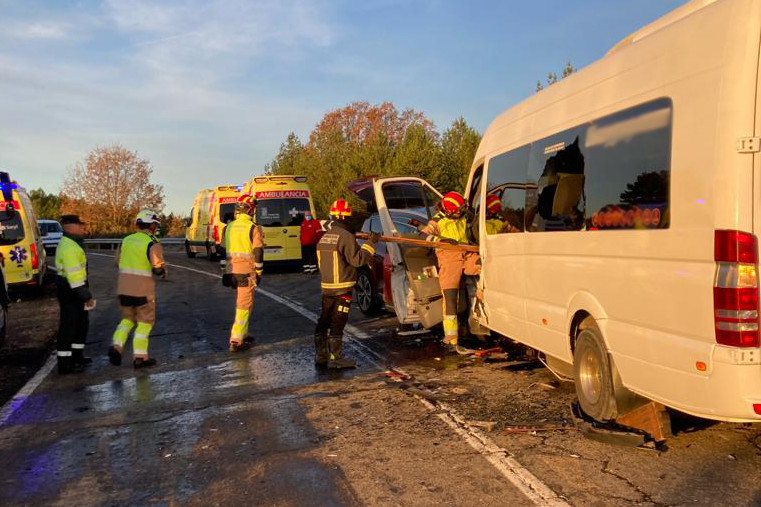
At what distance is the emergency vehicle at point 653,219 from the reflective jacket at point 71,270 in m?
5.09

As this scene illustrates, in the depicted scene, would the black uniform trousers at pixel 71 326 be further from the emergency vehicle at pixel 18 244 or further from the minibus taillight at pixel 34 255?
the minibus taillight at pixel 34 255

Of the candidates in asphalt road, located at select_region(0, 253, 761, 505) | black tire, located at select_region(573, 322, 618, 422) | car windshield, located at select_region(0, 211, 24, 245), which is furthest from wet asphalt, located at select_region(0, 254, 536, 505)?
car windshield, located at select_region(0, 211, 24, 245)

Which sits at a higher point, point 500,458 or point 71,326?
point 71,326

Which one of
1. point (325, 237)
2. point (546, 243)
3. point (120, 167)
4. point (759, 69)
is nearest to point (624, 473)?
point (546, 243)

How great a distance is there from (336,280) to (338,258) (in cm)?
25

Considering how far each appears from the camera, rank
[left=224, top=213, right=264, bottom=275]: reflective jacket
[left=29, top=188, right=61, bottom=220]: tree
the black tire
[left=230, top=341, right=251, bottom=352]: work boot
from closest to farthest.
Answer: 1. the black tire
2. [left=230, top=341, right=251, bottom=352]: work boot
3. [left=224, top=213, right=264, bottom=275]: reflective jacket
4. [left=29, top=188, right=61, bottom=220]: tree

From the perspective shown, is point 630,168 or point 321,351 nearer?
point 630,168

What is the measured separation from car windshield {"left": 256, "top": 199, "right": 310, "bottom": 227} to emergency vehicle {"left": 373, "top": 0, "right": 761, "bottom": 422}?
47.3 ft

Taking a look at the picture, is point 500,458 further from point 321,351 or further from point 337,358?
point 321,351

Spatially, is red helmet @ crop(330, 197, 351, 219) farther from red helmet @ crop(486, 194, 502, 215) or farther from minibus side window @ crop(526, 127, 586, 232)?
minibus side window @ crop(526, 127, 586, 232)

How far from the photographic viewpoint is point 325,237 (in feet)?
25.8

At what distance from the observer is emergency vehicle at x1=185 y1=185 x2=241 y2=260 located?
24.3 metres

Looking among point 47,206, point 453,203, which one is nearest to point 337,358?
point 453,203

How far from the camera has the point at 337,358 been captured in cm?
779
